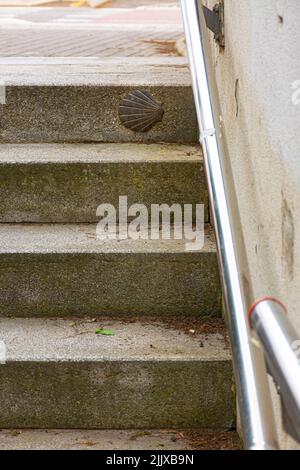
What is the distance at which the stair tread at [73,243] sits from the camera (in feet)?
7.70

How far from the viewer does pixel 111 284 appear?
2.37 meters

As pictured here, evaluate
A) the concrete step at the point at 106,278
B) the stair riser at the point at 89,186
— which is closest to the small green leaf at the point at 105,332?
the concrete step at the point at 106,278

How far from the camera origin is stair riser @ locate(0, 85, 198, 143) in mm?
2766

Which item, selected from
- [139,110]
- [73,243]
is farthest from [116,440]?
[139,110]

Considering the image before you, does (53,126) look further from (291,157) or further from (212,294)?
(291,157)

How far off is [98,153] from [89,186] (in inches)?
5.4

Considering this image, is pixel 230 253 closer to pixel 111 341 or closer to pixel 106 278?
pixel 111 341

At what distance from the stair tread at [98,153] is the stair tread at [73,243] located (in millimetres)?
217

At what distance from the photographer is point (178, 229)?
8.34ft

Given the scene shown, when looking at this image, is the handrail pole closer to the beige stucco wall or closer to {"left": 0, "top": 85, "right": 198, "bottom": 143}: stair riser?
the beige stucco wall

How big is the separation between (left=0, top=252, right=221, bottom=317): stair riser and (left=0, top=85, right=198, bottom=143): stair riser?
1.97 ft

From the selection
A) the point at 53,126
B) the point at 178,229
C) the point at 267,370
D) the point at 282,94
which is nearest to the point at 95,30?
the point at 53,126

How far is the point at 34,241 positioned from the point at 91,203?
0.87 feet

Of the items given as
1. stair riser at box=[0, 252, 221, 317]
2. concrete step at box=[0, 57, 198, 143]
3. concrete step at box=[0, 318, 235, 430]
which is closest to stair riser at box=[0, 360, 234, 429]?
concrete step at box=[0, 318, 235, 430]
